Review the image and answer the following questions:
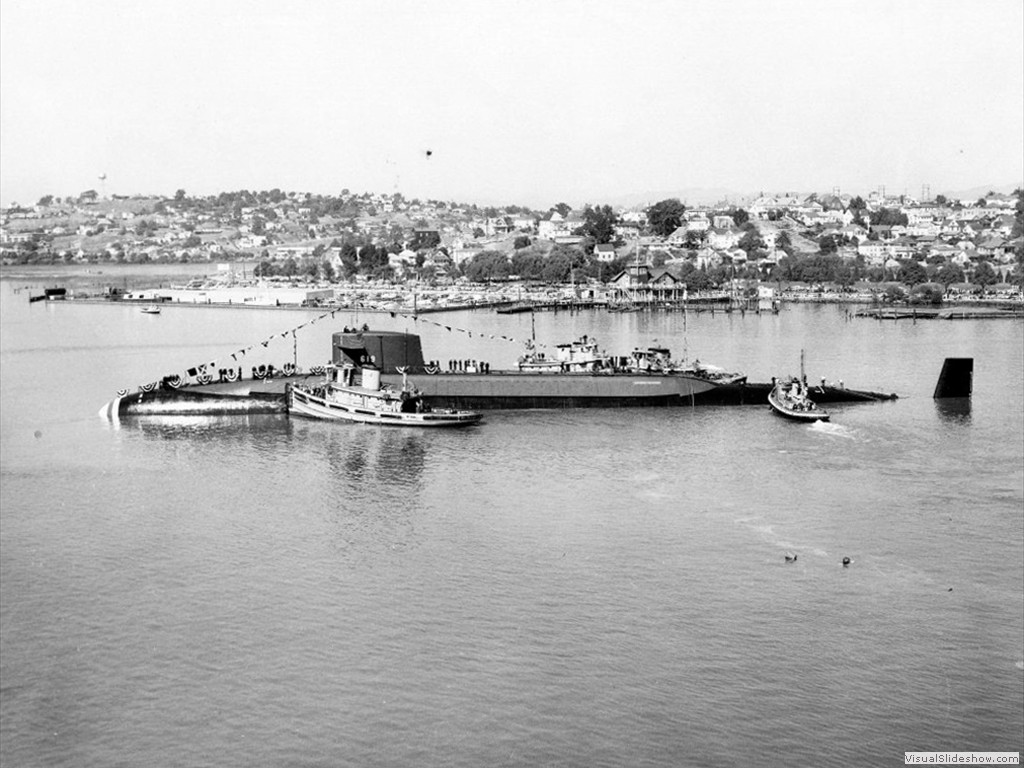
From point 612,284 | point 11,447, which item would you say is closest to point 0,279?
point 612,284

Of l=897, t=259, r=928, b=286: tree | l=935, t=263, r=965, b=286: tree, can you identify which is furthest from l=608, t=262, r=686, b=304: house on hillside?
l=935, t=263, r=965, b=286: tree

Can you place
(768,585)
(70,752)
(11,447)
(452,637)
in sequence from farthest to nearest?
(11,447) → (768,585) → (452,637) → (70,752)

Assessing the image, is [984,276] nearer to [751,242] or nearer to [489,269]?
[751,242]

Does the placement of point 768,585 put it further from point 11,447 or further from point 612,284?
point 612,284

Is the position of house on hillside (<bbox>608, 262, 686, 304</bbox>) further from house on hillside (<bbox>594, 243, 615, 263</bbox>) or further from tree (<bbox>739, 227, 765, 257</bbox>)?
tree (<bbox>739, 227, 765, 257</bbox>)

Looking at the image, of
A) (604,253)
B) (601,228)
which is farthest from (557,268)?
(601,228)

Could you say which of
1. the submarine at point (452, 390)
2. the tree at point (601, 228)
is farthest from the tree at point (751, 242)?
the submarine at point (452, 390)

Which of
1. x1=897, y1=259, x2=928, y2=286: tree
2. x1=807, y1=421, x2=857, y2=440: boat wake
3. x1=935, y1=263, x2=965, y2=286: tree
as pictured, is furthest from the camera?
x1=935, y1=263, x2=965, y2=286: tree
